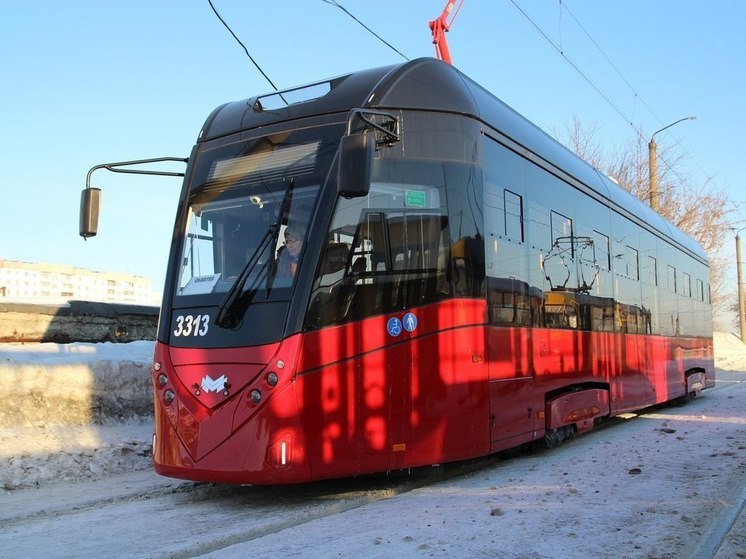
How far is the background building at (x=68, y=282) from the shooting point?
40.0 metres

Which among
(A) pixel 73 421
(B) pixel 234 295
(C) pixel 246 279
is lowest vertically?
(A) pixel 73 421

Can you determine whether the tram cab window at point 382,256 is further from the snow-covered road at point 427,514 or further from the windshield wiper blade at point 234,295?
the snow-covered road at point 427,514

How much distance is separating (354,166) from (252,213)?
141 cm

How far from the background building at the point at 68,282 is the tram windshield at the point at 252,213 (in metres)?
23.2

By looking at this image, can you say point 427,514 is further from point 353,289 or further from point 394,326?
point 353,289

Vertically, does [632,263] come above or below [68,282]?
below

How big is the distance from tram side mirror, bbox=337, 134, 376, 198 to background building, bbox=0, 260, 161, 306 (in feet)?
81.9

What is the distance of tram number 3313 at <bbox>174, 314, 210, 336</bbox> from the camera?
5.88m

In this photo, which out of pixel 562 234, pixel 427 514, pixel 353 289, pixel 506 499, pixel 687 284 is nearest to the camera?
pixel 427 514

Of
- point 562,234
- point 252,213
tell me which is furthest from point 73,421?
point 562,234

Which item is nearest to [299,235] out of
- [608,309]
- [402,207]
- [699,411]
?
[402,207]

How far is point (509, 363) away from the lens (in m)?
6.93

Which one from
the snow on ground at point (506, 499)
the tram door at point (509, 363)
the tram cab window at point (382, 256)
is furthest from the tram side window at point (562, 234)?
the tram cab window at point (382, 256)

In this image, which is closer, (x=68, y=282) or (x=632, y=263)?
(x=632, y=263)
